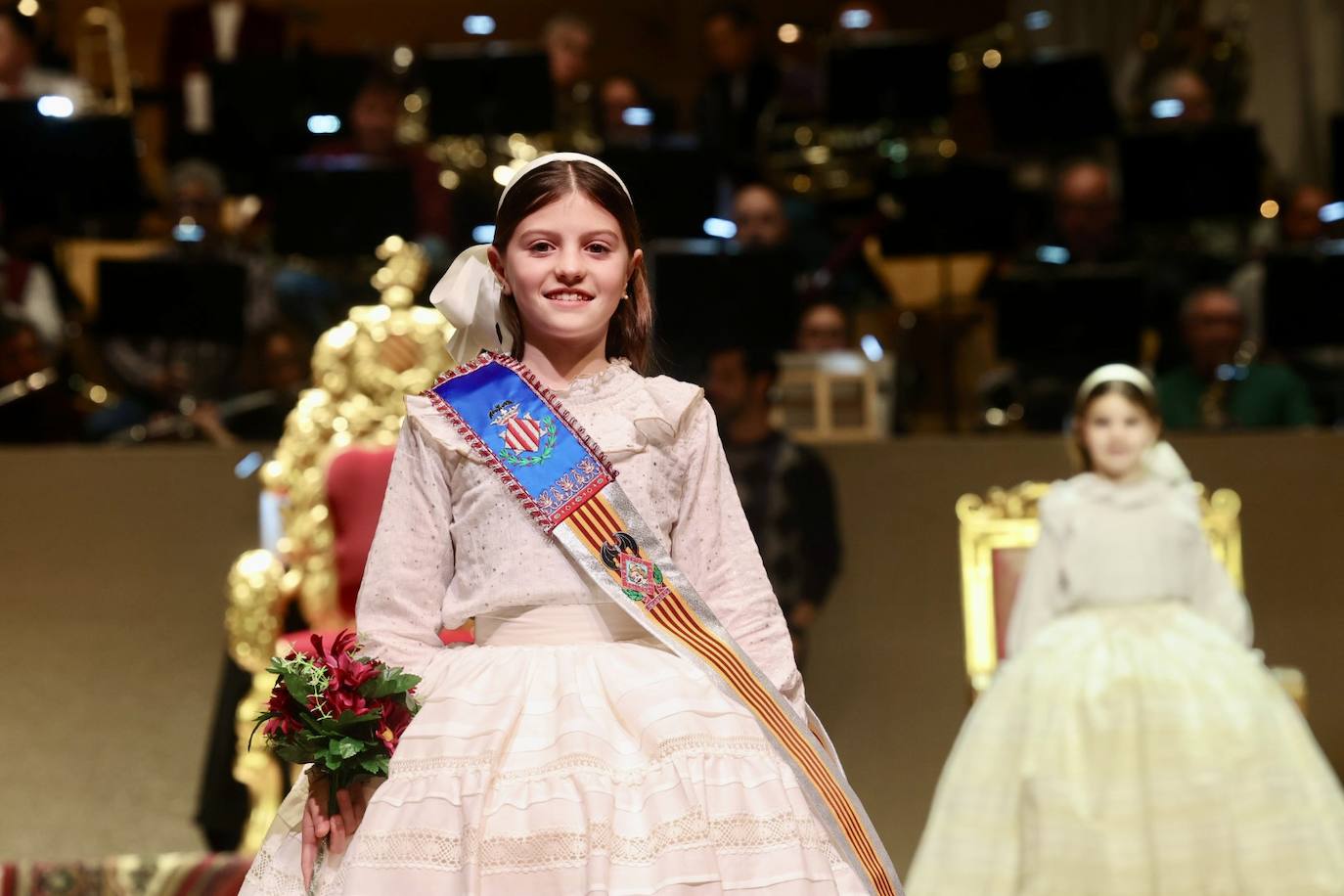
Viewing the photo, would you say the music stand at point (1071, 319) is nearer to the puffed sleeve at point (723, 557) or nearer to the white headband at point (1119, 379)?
the white headband at point (1119, 379)

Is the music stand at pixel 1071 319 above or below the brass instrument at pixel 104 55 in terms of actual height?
below

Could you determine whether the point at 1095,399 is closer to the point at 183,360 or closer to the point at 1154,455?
the point at 1154,455

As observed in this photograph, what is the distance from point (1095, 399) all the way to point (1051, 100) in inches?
82.3

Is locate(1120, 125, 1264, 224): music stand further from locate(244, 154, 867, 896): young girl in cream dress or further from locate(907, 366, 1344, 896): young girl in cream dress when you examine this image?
locate(244, 154, 867, 896): young girl in cream dress

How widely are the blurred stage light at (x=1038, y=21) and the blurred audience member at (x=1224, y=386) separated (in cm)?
278

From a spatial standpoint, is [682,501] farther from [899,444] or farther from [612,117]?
[612,117]

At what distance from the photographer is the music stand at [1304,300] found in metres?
5.93

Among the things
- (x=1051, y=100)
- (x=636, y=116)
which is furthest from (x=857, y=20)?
(x=1051, y=100)

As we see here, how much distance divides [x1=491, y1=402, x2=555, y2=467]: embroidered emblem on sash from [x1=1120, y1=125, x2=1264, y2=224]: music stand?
14.7ft

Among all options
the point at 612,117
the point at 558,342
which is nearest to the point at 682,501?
the point at 558,342

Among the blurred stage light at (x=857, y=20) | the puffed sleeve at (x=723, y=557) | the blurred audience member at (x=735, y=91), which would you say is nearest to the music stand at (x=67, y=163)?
the blurred audience member at (x=735, y=91)

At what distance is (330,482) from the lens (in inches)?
198

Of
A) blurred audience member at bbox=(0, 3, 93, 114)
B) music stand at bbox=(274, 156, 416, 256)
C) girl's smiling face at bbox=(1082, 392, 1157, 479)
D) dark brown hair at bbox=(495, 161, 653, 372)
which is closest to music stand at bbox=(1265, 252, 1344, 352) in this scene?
girl's smiling face at bbox=(1082, 392, 1157, 479)

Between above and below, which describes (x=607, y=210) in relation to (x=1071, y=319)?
below
